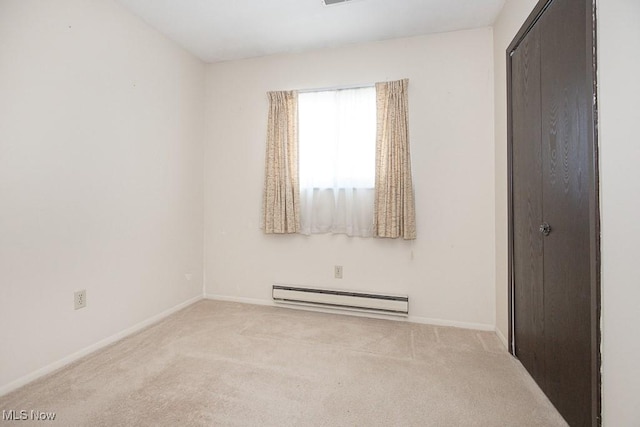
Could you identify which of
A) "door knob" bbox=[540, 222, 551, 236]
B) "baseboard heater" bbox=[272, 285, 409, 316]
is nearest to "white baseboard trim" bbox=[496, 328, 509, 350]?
"baseboard heater" bbox=[272, 285, 409, 316]

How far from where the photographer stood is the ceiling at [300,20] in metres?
2.20

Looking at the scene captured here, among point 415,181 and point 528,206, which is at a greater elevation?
point 415,181

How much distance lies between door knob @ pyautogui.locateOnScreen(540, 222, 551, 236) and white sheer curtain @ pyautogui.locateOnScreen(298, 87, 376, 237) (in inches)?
52.1

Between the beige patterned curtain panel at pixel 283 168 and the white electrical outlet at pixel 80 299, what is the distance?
4.83 feet

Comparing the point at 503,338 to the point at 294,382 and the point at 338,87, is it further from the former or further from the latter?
the point at 338,87

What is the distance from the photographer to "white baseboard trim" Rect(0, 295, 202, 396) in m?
1.61

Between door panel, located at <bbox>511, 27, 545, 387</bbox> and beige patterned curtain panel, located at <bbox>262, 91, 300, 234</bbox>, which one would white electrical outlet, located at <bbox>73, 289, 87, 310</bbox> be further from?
door panel, located at <bbox>511, 27, 545, 387</bbox>

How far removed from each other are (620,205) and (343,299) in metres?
2.04

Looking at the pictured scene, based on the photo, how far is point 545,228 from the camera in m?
1.56

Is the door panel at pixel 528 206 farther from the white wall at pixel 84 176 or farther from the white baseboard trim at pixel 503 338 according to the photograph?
the white wall at pixel 84 176

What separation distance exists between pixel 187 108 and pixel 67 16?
3.75 feet

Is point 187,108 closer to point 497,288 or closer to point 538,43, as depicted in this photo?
point 538,43

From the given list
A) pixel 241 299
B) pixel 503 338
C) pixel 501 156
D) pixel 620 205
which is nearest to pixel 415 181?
pixel 501 156

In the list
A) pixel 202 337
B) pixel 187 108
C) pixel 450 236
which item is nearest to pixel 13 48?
pixel 187 108
